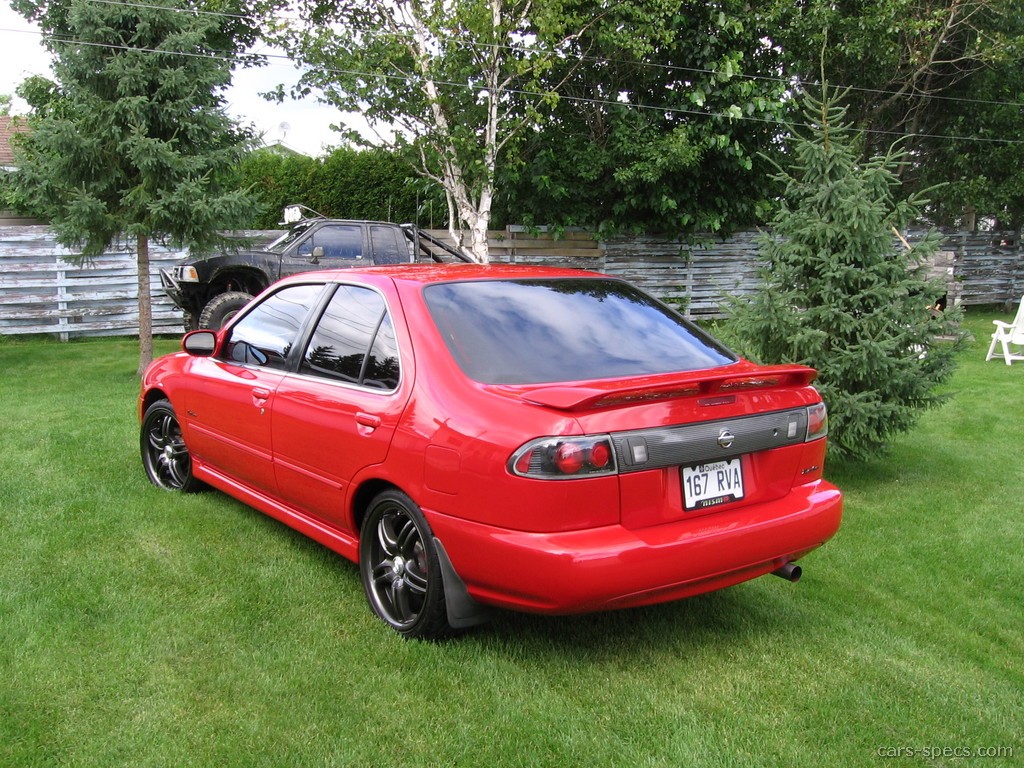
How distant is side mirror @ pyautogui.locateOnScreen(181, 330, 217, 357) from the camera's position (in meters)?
5.06

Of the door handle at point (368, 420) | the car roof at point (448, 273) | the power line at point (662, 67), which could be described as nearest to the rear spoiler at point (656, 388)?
the door handle at point (368, 420)

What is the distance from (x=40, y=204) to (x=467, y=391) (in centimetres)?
927

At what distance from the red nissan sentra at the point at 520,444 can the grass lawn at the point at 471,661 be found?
0.33m

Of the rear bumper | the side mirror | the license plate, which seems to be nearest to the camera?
the rear bumper

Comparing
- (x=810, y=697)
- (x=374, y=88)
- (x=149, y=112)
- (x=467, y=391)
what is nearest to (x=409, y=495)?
(x=467, y=391)

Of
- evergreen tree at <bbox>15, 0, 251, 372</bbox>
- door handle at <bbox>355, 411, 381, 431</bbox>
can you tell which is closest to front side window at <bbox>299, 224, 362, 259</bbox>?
evergreen tree at <bbox>15, 0, 251, 372</bbox>

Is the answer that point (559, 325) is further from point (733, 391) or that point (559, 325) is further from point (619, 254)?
point (619, 254)

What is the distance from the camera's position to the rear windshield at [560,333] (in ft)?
11.5

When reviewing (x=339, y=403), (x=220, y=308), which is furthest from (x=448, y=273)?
(x=220, y=308)

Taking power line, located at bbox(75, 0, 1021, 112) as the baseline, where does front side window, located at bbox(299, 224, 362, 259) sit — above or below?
below

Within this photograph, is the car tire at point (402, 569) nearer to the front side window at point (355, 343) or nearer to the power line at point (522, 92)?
the front side window at point (355, 343)

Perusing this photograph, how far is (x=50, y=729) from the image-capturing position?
2.89m

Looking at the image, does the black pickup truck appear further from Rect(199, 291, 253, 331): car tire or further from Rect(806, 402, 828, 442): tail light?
Rect(806, 402, 828, 442): tail light

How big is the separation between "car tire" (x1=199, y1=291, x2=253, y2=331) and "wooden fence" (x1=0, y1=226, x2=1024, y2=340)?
2.11 m
